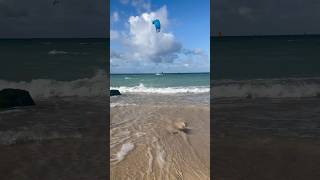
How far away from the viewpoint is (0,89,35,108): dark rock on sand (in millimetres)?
12930

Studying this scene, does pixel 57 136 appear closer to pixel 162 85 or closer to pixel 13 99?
pixel 13 99

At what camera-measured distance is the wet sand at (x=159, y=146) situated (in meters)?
6.39

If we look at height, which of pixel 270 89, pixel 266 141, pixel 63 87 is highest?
pixel 63 87

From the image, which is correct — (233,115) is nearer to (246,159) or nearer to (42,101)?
(246,159)

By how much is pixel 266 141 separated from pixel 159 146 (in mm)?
2598

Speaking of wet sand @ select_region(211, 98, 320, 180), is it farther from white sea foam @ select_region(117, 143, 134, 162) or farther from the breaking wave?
the breaking wave

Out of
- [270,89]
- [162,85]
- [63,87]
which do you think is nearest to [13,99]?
[63,87]

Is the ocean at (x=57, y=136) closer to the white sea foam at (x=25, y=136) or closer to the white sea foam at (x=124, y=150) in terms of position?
the white sea foam at (x=25, y=136)

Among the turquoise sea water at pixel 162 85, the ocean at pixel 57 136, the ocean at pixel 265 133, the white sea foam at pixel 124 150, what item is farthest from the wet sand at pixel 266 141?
the turquoise sea water at pixel 162 85

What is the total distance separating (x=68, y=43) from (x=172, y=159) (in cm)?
5763

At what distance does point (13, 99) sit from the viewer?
1317 centimetres

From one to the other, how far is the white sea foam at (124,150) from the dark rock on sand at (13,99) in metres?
6.74

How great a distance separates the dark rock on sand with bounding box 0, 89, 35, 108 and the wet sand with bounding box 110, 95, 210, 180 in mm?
3631

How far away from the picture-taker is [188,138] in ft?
29.6
